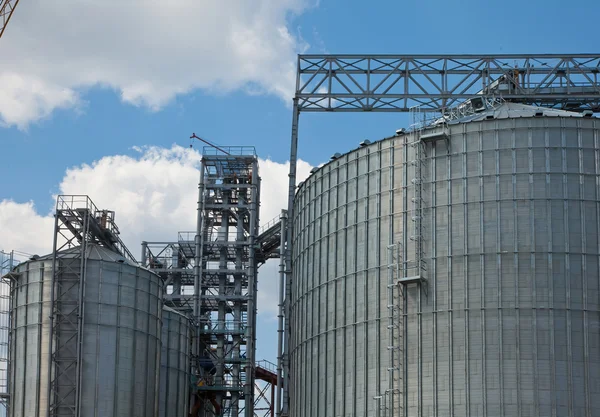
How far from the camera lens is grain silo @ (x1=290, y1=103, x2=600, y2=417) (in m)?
57.0

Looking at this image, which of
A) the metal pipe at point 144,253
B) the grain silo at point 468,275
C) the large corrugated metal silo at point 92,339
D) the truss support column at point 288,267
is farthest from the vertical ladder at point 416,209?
the metal pipe at point 144,253

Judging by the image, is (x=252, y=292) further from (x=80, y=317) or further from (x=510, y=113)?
(x=510, y=113)

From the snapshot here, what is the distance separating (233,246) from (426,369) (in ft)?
128

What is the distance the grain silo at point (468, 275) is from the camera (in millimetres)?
57031

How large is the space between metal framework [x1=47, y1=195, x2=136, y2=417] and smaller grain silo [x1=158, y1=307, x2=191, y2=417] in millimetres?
14792

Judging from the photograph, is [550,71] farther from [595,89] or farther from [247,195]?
[247,195]

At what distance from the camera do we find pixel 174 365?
280 feet

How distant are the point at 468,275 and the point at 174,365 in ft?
109

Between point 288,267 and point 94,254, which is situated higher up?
point 94,254

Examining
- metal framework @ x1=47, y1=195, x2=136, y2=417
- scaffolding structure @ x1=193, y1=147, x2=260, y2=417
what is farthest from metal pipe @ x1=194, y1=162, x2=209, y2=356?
metal framework @ x1=47, y1=195, x2=136, y2=417

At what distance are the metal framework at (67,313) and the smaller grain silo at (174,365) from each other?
48.5 ft

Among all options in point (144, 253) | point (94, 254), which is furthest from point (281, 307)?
point (144, 253)

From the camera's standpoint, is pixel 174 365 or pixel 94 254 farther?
pixel 174 365

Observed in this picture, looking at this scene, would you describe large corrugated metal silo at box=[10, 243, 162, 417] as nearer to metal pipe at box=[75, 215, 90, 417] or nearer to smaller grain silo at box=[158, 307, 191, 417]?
metal pipe at box=[75, 215, 90, 417]
